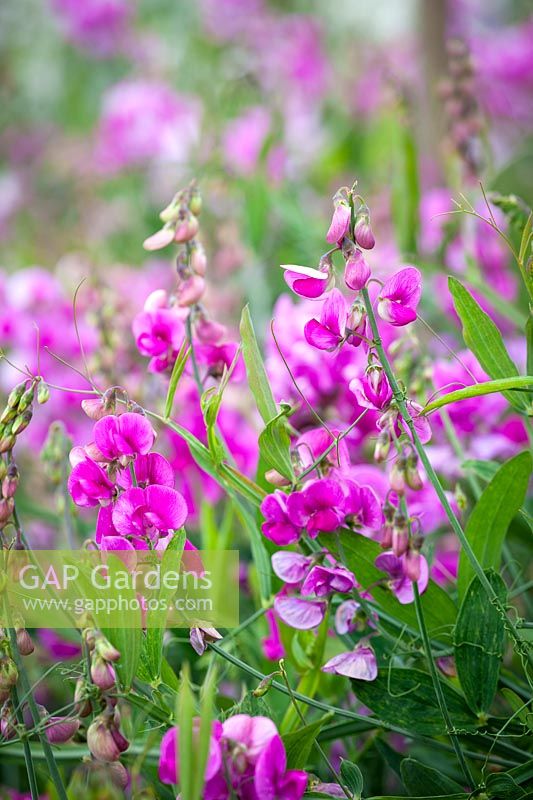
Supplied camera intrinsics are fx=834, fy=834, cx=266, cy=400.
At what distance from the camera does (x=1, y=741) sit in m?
0.50

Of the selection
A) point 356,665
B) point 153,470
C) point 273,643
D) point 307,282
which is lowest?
point 273,643

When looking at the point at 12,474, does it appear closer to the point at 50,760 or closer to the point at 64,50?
the point at 50,760

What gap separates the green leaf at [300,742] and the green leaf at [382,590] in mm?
97

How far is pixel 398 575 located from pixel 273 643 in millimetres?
176

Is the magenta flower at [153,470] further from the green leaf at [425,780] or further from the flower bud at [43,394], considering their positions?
the green leaf at [425,780]

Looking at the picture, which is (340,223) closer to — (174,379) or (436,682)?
(174,379)

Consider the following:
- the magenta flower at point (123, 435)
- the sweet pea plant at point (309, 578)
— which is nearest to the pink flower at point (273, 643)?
the sweet pea plant at point (309, 578)

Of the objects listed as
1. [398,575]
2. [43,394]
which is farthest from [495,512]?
[43,394]

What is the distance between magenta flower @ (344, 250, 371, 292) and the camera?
474 millimetres

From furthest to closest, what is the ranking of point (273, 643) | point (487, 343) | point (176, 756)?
point (273, 643) < point (487, 343) < point (176, 756)

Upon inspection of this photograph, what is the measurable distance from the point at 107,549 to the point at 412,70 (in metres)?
2.17

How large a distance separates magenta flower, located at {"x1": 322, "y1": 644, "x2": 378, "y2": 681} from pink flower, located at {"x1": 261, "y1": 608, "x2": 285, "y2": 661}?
141 millimetres

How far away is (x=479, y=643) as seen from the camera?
1.76ft

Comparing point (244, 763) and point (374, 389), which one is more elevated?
point (374, 389)
